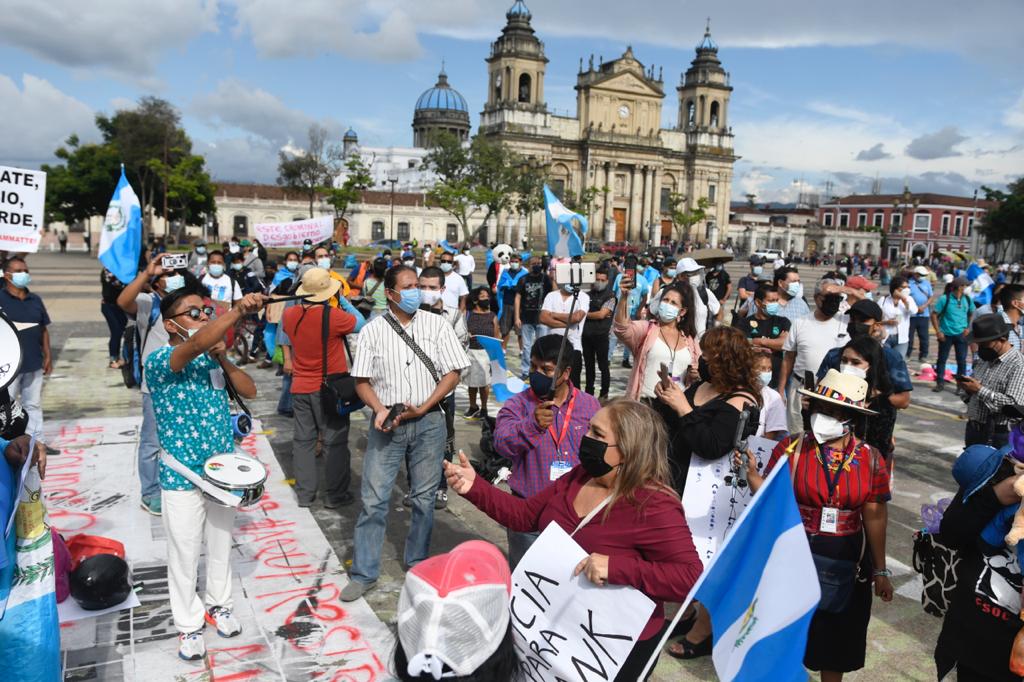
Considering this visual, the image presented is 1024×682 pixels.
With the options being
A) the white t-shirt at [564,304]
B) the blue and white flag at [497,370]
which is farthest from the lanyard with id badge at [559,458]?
the white t-shirt at [564,304]

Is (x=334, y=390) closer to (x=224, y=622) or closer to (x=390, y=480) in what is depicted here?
(x=390, y=480)

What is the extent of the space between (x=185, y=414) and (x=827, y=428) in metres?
2.98

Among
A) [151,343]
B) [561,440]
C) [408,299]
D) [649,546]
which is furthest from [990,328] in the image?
[151,343]

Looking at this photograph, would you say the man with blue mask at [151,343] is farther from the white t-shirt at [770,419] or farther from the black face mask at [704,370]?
the white t-shirt at [770,419]

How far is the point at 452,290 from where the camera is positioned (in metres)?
10.2

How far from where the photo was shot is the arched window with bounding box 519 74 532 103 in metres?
71.1

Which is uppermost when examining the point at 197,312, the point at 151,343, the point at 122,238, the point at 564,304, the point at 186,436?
the point at 122,238

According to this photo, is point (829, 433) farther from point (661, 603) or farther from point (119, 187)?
point (119, 187)

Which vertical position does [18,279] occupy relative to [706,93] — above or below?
below

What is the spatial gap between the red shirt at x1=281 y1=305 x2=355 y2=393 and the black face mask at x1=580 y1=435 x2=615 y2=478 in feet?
12.5

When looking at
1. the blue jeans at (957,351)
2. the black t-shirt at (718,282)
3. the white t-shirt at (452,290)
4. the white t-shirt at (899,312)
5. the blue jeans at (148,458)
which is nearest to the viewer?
the blue jeans at (148,458)

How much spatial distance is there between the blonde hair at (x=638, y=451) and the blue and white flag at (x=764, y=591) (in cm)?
35

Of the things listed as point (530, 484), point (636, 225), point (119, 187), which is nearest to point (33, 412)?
point (119, 187)

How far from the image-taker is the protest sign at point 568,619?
240 cm
